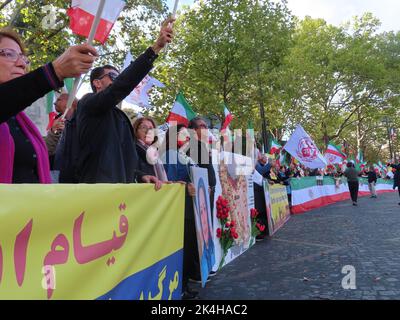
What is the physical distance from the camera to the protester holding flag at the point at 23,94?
5.50ft

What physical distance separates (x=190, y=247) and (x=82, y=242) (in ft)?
8.17

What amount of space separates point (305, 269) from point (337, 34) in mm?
36772

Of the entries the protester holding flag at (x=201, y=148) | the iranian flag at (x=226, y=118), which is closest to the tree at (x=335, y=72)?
the iranian flag at (x=226, y=118)

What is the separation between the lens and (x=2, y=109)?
1.72 metres

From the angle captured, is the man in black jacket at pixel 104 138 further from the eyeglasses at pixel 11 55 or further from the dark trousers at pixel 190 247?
the dark trousers at pixel 190 247

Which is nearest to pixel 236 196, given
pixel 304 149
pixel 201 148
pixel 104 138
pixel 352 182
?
pixel 201 148

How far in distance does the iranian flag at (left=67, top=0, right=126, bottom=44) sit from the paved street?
2817 millimetres

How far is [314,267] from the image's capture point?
18.3ft

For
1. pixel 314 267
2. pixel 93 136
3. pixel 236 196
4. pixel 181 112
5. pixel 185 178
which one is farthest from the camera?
pixel 181 112

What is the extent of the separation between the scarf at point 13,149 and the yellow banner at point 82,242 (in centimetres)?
40

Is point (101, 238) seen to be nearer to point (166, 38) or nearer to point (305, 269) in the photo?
point (166, 38)

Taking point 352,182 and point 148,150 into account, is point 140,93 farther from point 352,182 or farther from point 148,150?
point 352,182

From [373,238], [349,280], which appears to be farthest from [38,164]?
[373,238]

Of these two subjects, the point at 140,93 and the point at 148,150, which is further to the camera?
the point at 140,93
